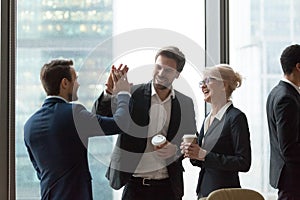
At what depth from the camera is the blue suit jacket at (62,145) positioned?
276 centimetres

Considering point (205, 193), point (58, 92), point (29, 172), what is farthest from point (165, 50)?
point (29, 172)

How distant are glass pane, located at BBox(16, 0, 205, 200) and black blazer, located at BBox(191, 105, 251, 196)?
461mm

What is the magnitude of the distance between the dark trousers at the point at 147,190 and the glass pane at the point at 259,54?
1.07 m

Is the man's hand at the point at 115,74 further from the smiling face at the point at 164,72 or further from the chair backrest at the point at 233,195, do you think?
the chair backrest at the point at 233,195

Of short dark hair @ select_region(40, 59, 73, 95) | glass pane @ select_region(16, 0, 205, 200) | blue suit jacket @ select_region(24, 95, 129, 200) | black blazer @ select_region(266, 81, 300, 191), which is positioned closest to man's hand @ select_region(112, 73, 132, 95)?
blue suit jacket @ select_region(24, 95, 129, 200)

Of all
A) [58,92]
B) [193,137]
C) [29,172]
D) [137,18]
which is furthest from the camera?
[137,18]

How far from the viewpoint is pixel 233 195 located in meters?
2.80

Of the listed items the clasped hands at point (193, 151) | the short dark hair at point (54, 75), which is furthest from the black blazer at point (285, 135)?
the short dark hair at point (54, 75)

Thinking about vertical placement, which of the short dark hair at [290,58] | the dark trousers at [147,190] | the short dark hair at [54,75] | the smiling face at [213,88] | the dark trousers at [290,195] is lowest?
the dark trousers at [290,195]

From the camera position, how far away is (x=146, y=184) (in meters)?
2.95

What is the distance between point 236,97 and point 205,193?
1.02 m

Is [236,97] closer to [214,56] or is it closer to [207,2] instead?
[214,56]

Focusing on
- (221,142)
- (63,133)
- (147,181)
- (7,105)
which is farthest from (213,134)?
(7,105)

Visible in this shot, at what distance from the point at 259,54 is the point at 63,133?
1692 mm
